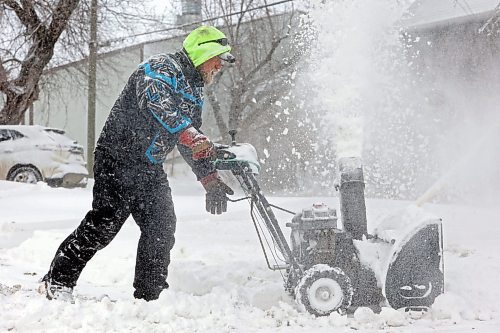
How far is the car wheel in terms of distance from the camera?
1376 centimetres

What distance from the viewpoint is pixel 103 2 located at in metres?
16.0

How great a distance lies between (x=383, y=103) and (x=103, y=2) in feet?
26.3

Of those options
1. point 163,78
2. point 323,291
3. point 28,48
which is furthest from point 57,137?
point 323,291

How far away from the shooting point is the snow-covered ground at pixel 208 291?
3299 mm

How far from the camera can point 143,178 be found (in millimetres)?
3748

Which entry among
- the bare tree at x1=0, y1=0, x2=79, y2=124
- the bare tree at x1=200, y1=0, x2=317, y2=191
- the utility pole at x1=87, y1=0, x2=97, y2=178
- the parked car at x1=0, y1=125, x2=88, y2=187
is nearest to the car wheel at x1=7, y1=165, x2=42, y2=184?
the parked car at x1=0, y1=125, x2=88, y2=187

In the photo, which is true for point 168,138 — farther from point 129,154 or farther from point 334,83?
point 334,83

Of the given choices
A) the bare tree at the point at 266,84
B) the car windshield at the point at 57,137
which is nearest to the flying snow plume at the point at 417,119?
the bare tree at the point at 266,84

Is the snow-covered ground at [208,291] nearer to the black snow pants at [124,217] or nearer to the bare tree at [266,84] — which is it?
the black snow pants at [124,217]

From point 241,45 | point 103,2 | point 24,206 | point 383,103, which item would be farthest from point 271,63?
point 24,206

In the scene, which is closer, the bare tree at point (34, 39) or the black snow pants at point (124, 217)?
the black snow pants at point (124, 217)

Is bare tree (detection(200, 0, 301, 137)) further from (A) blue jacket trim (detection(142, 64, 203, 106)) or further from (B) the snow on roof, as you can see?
(A) blue jacket trim (detection(142, 64, 203, 106))

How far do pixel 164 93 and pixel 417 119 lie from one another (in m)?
10.6

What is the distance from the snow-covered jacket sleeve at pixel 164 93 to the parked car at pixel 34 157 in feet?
35.4
